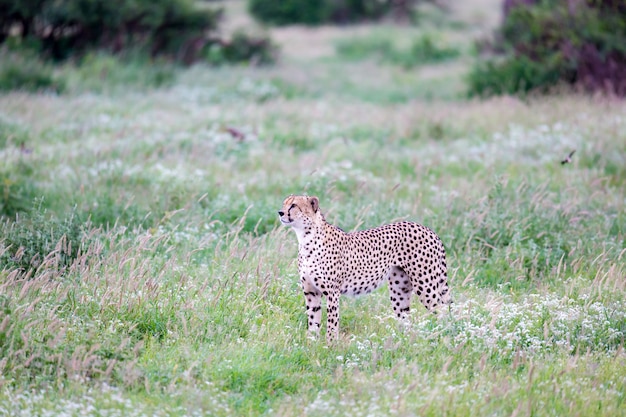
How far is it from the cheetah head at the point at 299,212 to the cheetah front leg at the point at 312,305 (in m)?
0.45

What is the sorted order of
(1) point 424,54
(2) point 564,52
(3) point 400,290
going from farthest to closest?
(1) point 424,54, (2) point 564,52, (3) point 400,290

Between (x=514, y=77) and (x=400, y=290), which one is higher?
(x=400, y=290)

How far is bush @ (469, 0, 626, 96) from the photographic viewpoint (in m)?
16.3

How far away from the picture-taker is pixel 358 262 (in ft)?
20.4

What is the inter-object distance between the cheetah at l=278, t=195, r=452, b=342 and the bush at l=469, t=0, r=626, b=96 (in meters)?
10.2

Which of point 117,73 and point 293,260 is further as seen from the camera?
point 117,73

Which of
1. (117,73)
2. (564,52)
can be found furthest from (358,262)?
(117,73)

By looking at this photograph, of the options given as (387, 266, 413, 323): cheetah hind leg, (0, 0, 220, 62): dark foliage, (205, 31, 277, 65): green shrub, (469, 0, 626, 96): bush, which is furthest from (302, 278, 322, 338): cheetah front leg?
(205, 31, 277, 65): green shrub

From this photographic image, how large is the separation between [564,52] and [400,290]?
11.8 meters

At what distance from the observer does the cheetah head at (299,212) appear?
5934 millimetres

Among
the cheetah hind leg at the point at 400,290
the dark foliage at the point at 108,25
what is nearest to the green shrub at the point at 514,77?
the dark foliage at the point at 108,25

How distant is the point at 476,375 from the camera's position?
5414mm

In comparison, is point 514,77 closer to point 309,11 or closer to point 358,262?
point 358,262

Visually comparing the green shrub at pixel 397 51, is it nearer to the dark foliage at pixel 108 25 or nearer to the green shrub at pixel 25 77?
→ the dark foliage at pixel 108 25
